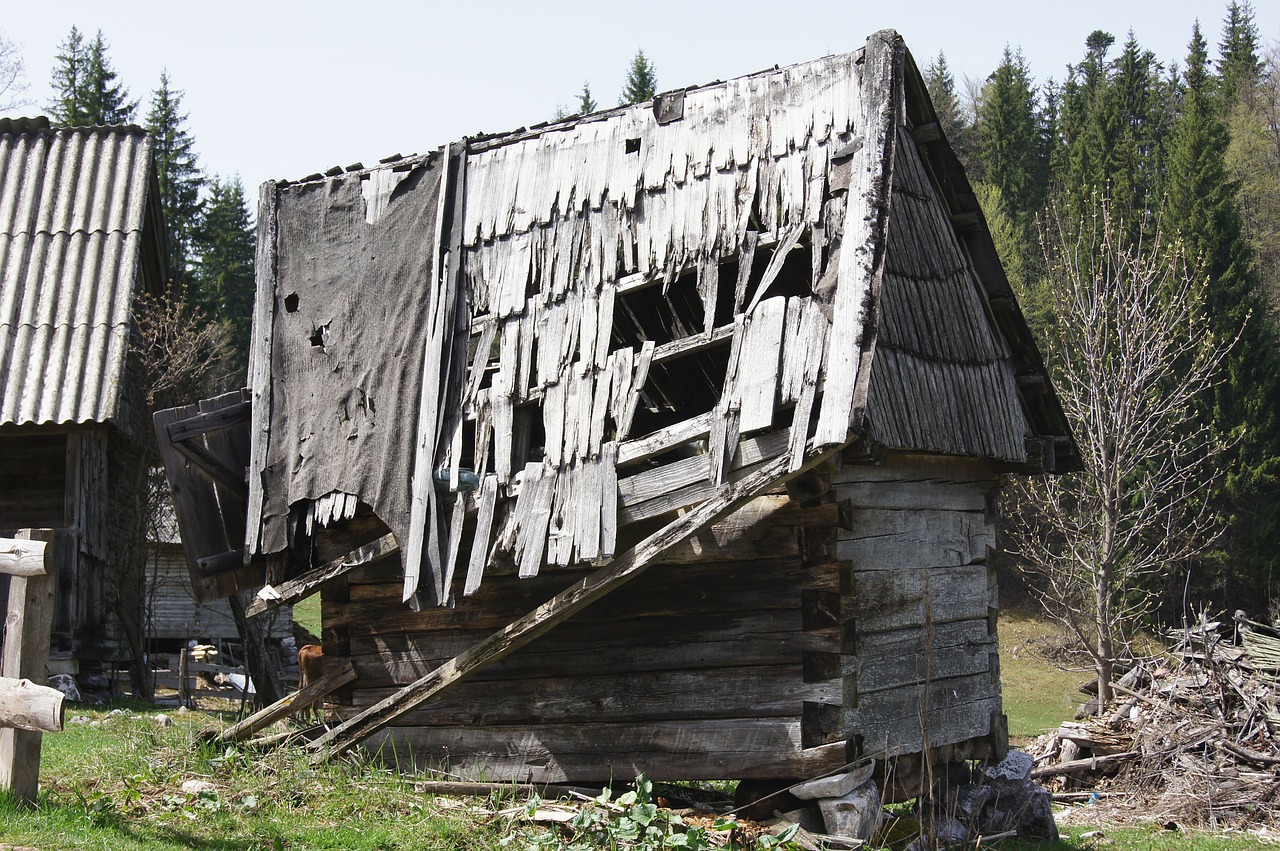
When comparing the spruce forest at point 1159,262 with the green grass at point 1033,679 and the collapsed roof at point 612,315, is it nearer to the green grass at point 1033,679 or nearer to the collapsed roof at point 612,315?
the green grass at point 1033,679

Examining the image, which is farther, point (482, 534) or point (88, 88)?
point (88, 88)

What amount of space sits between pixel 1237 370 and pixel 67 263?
2961 centimetres

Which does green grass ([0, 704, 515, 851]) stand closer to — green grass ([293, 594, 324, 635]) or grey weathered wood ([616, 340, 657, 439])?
grey weathered wood ([616, 340, 657, 439])

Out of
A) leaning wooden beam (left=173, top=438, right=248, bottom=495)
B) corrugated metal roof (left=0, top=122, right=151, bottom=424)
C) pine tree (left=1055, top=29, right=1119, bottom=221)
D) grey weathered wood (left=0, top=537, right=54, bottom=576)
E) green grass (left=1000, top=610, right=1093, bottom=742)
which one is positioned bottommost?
green grass (left=1000, top=610, right=1093, bottom=742)

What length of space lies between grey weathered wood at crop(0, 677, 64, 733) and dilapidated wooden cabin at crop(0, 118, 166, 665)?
7503 millimetres

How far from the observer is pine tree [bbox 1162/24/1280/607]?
31094 millimetres

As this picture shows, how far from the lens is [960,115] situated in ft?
180

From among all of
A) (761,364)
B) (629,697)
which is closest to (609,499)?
(761,364)

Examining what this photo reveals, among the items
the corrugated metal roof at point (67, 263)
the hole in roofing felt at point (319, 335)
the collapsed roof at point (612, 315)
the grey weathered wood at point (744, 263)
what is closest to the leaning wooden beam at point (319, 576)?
the collapsed roof at point (612, 315)

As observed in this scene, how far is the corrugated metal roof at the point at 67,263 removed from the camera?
13.2 m

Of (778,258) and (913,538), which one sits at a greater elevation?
(778,258)

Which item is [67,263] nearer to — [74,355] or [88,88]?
[74,355]

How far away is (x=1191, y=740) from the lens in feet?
43.8

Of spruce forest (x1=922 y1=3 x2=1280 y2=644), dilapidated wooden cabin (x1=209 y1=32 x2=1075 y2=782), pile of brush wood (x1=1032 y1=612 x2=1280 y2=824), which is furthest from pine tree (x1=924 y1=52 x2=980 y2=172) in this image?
dilapidated wooden cabin (x1=209 y1=32 x2=1075 y2=782)
